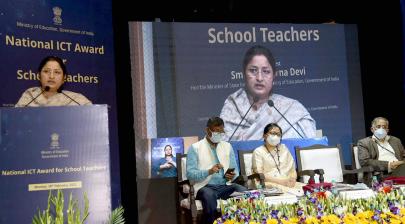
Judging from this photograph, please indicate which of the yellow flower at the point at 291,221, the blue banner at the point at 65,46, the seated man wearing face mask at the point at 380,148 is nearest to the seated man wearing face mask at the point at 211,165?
the blue banner at the point at 65,46

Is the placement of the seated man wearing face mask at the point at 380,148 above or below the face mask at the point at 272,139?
below

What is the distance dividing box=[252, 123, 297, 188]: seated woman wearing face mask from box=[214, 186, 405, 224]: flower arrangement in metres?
2.34

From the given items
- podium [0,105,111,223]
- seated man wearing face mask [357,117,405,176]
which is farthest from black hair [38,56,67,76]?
podium [0,105,111,223]

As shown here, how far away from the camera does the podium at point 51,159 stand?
2049 mm

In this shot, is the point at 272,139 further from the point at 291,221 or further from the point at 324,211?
the point at 291,221

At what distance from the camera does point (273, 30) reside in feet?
21.6

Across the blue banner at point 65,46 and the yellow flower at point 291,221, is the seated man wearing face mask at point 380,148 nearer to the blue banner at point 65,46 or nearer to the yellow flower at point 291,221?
the blue banner at point 65,46

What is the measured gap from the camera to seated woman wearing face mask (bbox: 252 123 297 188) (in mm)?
5227

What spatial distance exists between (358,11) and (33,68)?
4109 millimetres

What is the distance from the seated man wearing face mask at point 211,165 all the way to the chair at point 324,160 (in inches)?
35.0

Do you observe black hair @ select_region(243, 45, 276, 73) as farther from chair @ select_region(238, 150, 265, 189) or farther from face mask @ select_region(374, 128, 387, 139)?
face mask @ select_region(374, 128, 387, 139)

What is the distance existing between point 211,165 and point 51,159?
310 cm

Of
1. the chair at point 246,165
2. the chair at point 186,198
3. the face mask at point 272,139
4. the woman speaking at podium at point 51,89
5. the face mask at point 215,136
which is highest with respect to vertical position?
the woman speaking at podium at point 51,89

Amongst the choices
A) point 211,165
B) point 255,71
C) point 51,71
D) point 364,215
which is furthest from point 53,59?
point 364,215
